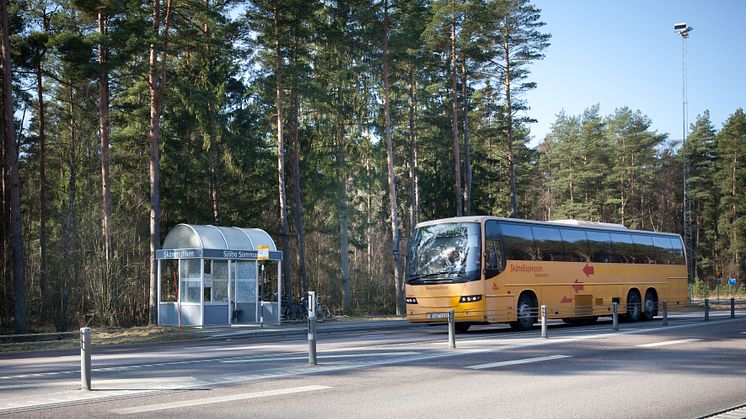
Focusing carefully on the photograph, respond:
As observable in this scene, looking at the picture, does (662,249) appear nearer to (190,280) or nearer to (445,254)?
(445,254)

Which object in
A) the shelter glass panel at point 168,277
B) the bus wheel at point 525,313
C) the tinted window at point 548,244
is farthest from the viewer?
the shelter glass panel at point 168,277

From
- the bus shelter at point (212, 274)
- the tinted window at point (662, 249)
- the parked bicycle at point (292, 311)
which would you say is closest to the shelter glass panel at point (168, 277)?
the parked bicycle at point (292, 311)

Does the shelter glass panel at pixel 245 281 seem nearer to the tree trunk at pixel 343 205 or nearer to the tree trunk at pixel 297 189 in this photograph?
the tree trunk at pixel 297 189

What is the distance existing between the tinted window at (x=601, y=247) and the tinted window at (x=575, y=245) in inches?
16.4

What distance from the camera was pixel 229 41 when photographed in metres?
37.1

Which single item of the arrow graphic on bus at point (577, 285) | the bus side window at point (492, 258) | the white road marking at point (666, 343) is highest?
the bus side window at point (492, 258)

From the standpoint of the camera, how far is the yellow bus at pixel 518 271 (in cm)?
2383

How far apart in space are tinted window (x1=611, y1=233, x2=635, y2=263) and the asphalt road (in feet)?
37.8

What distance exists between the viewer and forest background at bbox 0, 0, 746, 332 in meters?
32.3

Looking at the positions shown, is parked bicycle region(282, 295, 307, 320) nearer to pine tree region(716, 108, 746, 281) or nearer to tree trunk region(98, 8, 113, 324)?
tree trunk region(98, 8, 113, 324)

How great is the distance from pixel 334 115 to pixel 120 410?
128 feet

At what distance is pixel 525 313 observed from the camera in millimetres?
25219

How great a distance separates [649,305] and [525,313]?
353 inches

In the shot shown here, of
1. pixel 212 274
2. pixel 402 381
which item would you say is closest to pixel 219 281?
pixel 212 274
